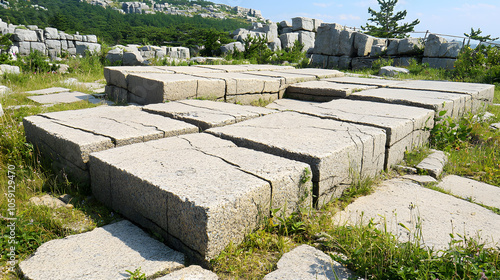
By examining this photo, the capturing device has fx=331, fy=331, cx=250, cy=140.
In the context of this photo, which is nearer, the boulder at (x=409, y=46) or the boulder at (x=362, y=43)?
the boulder at (x=409, y=46)

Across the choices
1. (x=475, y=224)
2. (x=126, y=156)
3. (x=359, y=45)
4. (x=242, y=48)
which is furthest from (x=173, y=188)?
(x=242, y=48)

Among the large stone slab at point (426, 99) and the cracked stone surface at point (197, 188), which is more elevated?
the large stone slab at point (426, 99)

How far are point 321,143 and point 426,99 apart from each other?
2.52 metres

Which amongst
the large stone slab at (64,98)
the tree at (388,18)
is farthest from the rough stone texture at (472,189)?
the tree at (388,18)

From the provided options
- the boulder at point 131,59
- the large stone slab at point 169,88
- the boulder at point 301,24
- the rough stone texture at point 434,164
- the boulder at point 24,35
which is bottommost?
the rough stone texture at point 434,164

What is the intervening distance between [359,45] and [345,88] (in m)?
9.30

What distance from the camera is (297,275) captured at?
1.57 meters

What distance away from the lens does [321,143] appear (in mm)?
2449

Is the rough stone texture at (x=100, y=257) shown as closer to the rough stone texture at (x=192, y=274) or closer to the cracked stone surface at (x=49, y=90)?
the rough stone texture at (x=192, y=274)

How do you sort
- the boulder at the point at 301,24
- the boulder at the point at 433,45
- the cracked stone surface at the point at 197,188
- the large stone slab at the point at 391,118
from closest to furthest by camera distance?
the cracked stone surface at the point at 197,188
the large stone slab at the point at 391,118
the boulder at the point at 433,45
the boulder at the point at 301,24

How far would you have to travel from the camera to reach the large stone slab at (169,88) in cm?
409

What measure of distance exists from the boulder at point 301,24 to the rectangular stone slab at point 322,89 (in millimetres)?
15989

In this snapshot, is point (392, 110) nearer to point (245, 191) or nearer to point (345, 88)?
point (345, 88)

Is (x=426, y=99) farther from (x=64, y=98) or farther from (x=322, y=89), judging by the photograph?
(x=64, y=98)
